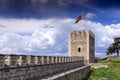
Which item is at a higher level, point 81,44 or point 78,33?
point 78,33

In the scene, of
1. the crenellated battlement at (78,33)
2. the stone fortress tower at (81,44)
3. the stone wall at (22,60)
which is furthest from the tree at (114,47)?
the stone wall at (22,60)

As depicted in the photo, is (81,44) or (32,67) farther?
(81,44)

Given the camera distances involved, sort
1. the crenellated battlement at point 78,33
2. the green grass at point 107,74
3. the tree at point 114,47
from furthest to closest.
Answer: the tree at point 114,47, the crenellated battlement at point 78,33, the green grass at point 107,74

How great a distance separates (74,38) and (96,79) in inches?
445

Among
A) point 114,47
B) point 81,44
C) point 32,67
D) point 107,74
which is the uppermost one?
point 114,47

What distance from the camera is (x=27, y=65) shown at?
12.1m

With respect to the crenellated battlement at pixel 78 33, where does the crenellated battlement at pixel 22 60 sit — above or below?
below

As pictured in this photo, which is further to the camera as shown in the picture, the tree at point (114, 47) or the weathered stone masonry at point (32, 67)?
the tree at point (114, 47)

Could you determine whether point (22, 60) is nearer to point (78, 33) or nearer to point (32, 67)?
point (32, 67)

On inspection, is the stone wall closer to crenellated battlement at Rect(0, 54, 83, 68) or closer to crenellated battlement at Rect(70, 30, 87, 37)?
crenellated battlement at Rect(0, 54, 83, 68)

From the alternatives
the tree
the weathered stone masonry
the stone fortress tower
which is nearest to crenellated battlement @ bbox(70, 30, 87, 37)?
the stone fortress tower

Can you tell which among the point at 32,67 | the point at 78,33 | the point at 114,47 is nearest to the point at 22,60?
the point at 32,67

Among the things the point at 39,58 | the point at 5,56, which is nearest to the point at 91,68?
the point at 39,58

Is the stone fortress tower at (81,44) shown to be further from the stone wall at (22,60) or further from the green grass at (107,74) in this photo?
the stone wall at (22,60)
